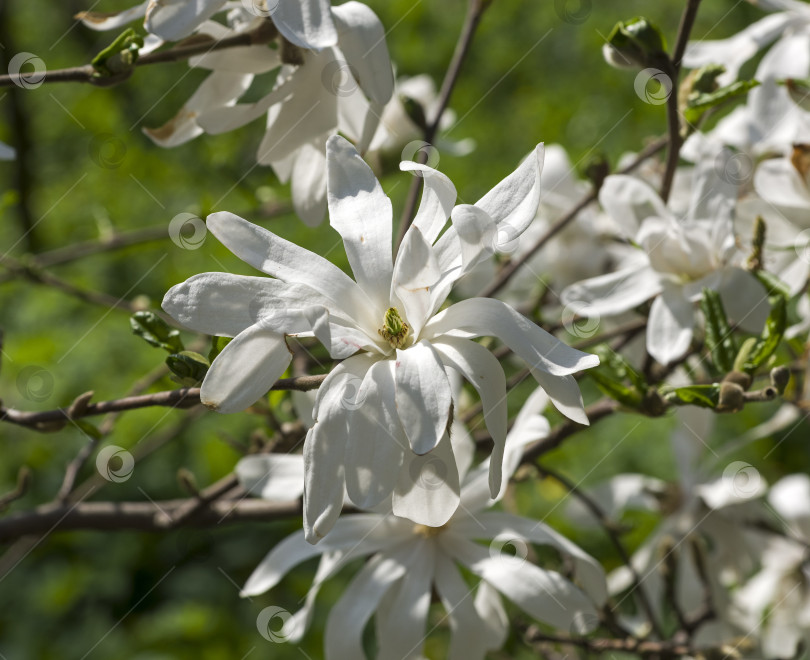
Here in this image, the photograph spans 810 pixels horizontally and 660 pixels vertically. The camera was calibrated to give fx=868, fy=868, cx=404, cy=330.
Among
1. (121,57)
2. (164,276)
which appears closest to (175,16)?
(121,57)

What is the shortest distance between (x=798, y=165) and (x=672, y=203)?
0.12 m

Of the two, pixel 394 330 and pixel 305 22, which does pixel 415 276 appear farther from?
pixel 305 22

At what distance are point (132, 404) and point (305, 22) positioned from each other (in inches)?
9.5

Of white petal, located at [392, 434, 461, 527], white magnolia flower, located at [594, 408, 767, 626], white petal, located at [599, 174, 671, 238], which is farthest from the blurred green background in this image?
white petal, located at [392, 434, 461, 527]

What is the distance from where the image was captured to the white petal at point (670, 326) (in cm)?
60

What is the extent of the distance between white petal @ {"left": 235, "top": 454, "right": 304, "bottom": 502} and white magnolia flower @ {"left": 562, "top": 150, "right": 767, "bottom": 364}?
230 millimetres

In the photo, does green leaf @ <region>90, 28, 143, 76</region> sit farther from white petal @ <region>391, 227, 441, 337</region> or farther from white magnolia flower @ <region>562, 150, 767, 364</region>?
white magnolia flower @ <region>562, 150, 767, 364</region>

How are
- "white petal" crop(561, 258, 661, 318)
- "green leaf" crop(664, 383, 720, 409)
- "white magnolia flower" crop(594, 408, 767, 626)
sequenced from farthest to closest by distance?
"white magnolia flower" crop(594, 408, 767, 626), "white petal" crop(561, 258, 661, 318), "green leaf" crop(664, 383, 720, 409)

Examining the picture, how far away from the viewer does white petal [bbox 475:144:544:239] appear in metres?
0.44

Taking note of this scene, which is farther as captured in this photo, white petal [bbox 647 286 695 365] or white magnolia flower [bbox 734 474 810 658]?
white magnolia flower [bbox 734 474 810 658]

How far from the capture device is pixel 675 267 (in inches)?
25.0

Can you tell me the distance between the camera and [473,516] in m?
0.62

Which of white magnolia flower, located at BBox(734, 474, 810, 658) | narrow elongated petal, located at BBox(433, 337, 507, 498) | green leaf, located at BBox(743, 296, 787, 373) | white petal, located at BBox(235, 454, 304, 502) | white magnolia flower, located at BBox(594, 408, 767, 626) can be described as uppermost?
narrow elongated petal, located at BBox(433, 337, 507, 498)

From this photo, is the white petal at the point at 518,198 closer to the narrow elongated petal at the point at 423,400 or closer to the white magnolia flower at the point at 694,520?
the narrow elongated petal at the point at 423,400
